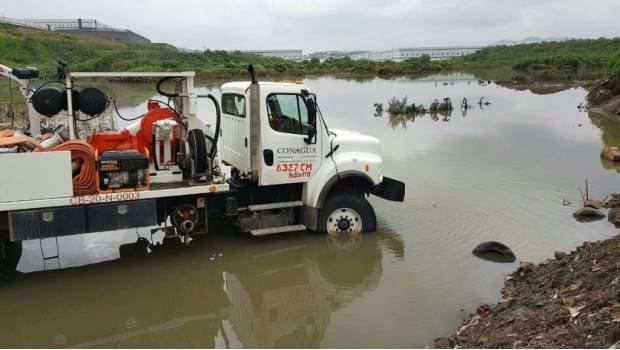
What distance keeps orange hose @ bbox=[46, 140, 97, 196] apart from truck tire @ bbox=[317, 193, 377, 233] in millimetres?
3391

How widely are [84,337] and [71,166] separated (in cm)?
206

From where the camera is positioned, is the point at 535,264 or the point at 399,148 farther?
the point at 399,148

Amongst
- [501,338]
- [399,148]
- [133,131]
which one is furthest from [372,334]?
[399,148]

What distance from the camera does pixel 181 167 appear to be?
24.7ft

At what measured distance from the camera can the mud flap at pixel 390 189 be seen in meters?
8.92

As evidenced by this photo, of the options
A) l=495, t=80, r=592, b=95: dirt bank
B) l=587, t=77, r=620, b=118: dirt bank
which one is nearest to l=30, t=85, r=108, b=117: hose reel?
l=587, t=77, r=620, b=118: dirt bank

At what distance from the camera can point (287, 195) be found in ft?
27.6

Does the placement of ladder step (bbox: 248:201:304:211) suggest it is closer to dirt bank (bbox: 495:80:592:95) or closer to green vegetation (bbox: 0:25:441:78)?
dirt bank (bbox: 495:80:592:95)

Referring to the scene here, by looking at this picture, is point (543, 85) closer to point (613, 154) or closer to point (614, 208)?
point (613, 154)

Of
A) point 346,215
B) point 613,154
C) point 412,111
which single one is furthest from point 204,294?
point 412,111

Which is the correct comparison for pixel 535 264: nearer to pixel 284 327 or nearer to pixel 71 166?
pixel 284 327

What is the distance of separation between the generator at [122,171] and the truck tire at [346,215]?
2.83 m

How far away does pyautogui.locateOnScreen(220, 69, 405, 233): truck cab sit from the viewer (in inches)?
310

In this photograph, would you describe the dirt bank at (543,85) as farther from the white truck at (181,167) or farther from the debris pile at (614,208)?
the white truck at (181,167)
